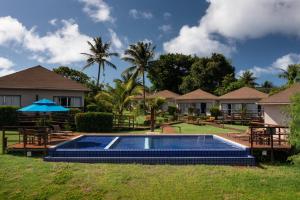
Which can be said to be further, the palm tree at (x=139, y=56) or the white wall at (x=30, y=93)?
the palm tree at (x=139, y=56)

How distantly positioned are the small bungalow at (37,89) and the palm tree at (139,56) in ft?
65.7

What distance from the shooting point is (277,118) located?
18.0 meters

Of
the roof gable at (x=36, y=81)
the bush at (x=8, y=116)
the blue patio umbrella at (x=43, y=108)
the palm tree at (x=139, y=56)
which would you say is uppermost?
the palm tree at (x=139, y=56)

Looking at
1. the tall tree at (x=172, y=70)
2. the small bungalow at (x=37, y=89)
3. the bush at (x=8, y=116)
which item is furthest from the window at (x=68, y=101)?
the tall tree at (x=172, y=70)

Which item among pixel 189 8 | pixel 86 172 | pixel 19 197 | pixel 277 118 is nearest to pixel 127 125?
pixel 189 8

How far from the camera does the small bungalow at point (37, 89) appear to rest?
98.5ft

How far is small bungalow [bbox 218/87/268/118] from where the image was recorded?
40.2 metres

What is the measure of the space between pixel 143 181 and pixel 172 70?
63554 mm

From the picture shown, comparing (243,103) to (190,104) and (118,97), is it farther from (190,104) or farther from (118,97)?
(118,97)

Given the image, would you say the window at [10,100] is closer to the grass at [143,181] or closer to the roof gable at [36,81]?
the roof gable at [36,81]

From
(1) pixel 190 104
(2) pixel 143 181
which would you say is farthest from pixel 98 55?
(2) pixel 143 181

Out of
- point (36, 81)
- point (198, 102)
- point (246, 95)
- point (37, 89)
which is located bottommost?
point (198, 102)

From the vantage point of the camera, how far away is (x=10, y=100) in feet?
98.7

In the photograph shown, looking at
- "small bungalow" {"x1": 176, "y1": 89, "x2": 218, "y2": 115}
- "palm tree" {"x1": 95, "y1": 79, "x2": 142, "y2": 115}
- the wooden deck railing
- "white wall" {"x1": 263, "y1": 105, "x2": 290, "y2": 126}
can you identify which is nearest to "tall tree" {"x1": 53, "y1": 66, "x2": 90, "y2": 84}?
"small bungalow" {"x1": 176, "y1": 89, "x2": 218, "y2": 115}
